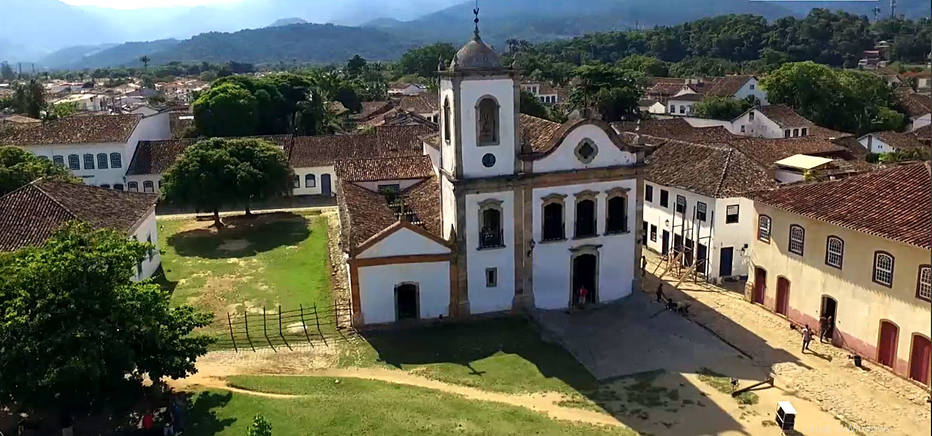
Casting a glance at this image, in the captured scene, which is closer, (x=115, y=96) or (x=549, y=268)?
(x=549, y=268)

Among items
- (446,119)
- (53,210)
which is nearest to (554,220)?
(446,119)

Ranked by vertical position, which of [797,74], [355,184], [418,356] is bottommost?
[418,356]

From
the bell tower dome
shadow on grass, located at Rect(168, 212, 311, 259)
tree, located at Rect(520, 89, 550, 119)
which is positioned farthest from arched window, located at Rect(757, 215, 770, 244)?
tree, located at Rect(520, 89, 550, 119)

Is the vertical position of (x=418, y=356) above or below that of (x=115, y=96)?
below

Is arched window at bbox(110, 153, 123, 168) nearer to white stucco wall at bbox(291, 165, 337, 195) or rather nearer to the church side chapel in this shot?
white stucco wall at bbox(291, 165, 337, 195)

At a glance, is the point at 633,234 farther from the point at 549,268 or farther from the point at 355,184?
the point at 355,184

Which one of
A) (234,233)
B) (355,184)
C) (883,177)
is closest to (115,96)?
(234,233)
